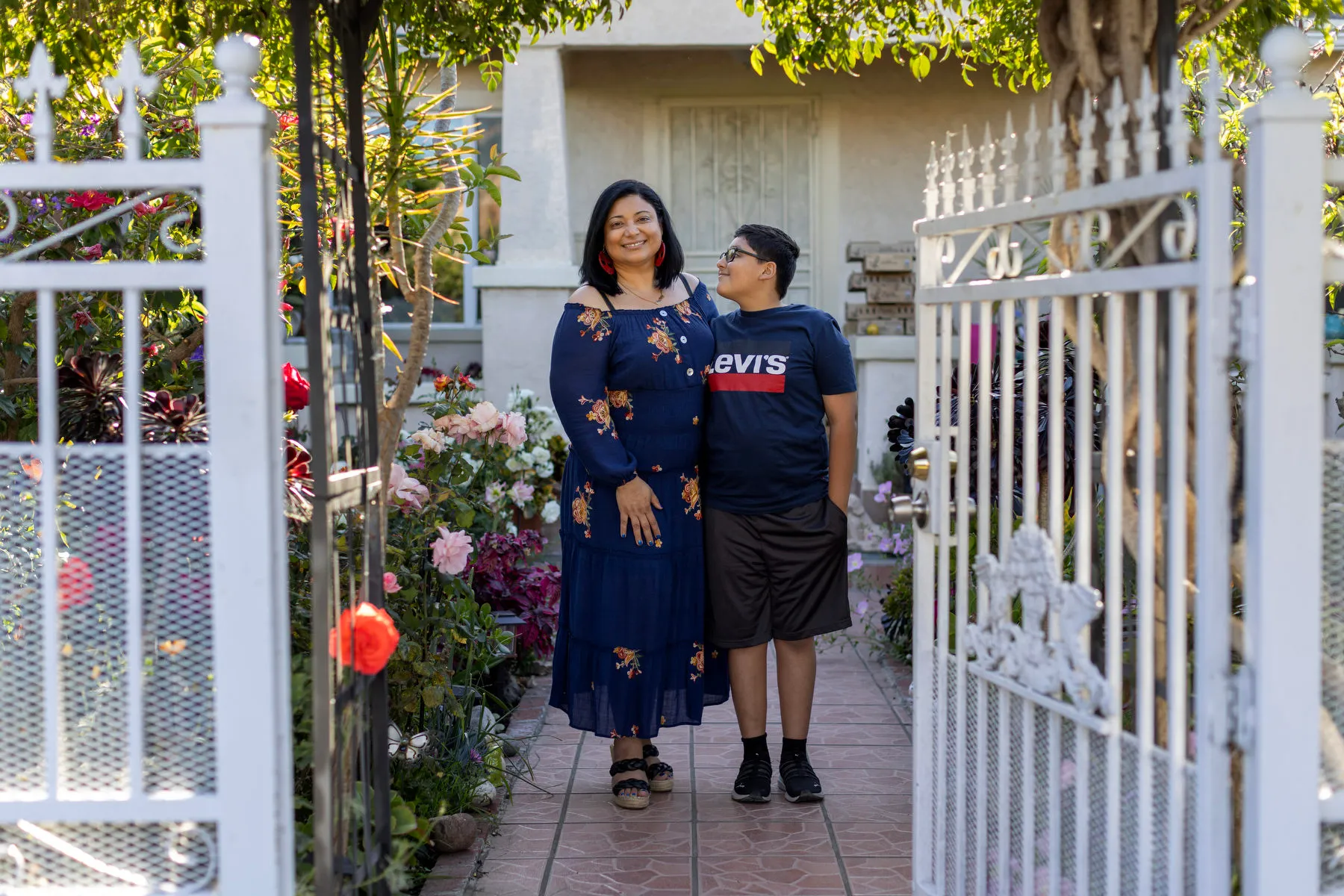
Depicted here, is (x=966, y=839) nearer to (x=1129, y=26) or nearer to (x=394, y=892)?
(x=394, y=892)

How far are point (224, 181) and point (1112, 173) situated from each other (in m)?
1.51

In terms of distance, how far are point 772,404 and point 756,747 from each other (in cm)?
107

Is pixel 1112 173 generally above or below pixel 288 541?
above

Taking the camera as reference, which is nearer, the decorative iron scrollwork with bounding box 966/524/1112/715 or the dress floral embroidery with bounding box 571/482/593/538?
the decorative iron scrollwork with bounding box 966/524/1112/715

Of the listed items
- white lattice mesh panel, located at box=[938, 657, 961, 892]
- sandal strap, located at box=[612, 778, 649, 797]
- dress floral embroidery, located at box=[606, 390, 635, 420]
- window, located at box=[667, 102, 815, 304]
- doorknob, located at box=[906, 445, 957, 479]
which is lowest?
sandal strap, located at box=[612, 778, 649, 797]

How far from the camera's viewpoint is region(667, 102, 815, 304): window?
29.2ft

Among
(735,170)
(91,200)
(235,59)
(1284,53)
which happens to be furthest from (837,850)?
(735,170)

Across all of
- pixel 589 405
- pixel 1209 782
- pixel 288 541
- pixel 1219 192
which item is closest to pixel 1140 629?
pixel 1209 782

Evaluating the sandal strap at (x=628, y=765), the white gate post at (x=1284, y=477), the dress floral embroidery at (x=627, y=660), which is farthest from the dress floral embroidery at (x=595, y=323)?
the white gate post at (x=1284, y=477)

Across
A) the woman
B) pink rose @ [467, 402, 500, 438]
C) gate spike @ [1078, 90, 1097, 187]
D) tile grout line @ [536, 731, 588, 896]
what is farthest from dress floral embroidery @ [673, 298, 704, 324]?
gate spike @ [1078, 90, 1097, 187]

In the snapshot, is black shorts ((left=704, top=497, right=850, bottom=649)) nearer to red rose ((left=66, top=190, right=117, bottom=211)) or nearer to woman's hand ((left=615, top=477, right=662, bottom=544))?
woman's hand ((left=615, top=477, right=662, bottom=544))

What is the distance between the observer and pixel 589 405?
364 centimetres

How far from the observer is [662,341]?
371cm

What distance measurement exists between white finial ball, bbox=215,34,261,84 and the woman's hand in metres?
1.78
